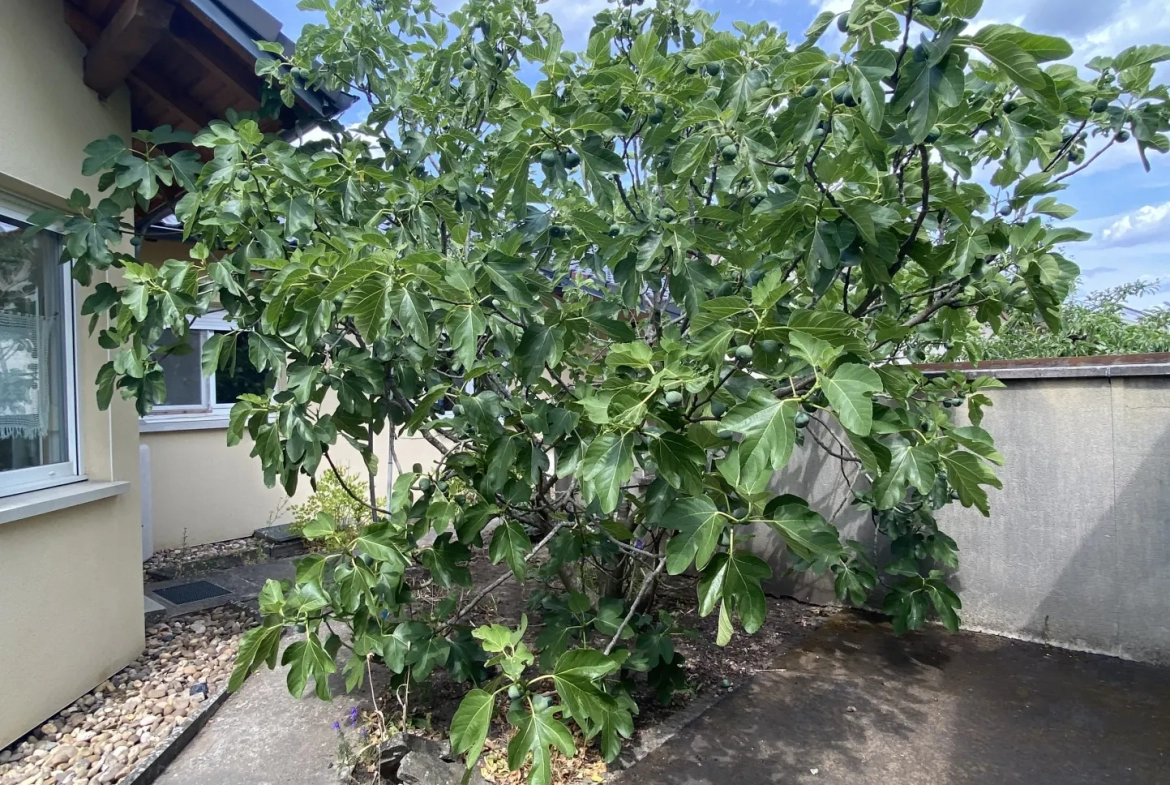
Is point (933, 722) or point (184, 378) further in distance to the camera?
point (184, 378)

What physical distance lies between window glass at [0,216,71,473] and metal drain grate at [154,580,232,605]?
1850mm

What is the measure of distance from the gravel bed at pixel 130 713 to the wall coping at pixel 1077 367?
192 inches

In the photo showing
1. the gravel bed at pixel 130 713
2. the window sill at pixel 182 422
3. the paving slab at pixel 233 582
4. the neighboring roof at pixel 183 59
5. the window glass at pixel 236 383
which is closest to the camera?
the gravel bed at pixel 130 713

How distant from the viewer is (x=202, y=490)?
679 centimetres

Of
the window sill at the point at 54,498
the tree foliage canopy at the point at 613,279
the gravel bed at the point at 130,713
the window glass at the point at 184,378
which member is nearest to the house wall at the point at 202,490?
the window glass at the point at 184,378

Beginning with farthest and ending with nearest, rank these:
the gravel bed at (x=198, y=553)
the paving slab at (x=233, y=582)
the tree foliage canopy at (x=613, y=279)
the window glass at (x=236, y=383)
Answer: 1. the window glass at (x=236, y=383)
2. the gravel bed at (x=198, y=553)
3. the paving slab at (x=233, y=582)
4. the tree foliage canopy at (x=613, y=279)

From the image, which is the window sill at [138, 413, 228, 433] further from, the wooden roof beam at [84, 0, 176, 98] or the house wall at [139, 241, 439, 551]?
the wooden roof beam at [84, 0, 176, 98]

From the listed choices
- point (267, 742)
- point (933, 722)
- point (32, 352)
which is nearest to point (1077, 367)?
point (933, 722)

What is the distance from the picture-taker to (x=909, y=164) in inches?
97.3

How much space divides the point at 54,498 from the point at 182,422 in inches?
141

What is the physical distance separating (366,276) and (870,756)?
10.8 ft

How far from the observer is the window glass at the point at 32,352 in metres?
3.34

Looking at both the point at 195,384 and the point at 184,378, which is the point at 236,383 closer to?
the point at 195,384

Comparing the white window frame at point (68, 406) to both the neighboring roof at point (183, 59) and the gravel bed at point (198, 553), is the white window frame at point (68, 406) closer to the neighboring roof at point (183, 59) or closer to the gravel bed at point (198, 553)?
the neighboring roof at point (183, 59)
